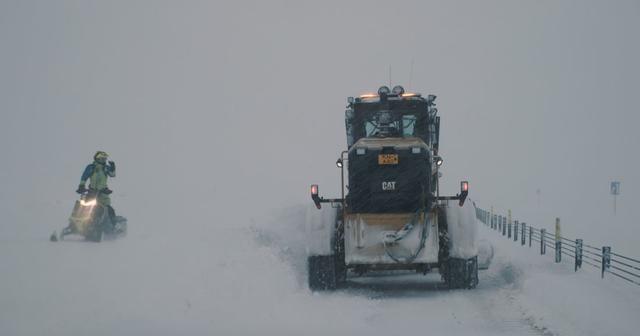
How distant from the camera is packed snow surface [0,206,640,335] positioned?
9984 millimetres

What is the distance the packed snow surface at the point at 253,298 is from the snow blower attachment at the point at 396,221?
504 millimetres

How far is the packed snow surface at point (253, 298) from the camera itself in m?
9.98

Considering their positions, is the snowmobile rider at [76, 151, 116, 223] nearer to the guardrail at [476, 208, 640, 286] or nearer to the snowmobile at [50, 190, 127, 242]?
the snowmobile at [50, 190, 127, 242]

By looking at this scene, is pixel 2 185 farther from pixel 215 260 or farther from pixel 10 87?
pixel 10 87

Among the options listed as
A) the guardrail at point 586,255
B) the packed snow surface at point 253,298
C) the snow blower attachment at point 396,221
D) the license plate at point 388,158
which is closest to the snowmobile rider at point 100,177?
the packed snow surface at point 253,298

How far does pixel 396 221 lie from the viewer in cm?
1398

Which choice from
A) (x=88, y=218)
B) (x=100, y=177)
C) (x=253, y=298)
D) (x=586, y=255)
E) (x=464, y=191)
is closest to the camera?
(x=253, y=298)

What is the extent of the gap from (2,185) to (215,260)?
49.6 meters

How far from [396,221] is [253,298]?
3.30 m

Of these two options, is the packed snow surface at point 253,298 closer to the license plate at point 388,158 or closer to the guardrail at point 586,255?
the guardrail at point 586,255

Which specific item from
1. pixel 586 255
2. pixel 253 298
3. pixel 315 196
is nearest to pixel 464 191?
Result: pixel 315 196

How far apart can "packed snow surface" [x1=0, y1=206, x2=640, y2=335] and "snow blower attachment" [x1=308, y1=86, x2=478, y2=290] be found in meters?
0.50

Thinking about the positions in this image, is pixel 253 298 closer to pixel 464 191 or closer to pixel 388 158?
pixel 388 158

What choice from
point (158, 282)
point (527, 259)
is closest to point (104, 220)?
point (158, 282)
